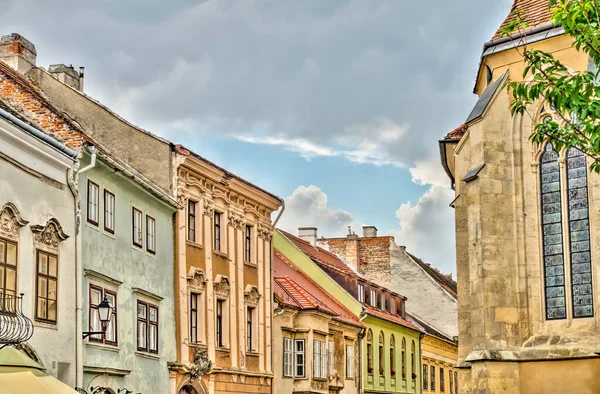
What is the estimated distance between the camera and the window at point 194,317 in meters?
30.6

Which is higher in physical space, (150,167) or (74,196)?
(150,167)

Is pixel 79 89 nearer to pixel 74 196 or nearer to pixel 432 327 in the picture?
pixel 74 196

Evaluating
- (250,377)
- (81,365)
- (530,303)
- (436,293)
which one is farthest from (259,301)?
(436,293)

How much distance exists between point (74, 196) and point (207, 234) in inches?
366

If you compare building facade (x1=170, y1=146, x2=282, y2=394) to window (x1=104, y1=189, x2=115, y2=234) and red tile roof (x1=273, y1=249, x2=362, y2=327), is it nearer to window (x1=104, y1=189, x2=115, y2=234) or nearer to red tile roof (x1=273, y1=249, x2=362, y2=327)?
red tile roof (x1=273, y1=249, x2=362, y2=327)

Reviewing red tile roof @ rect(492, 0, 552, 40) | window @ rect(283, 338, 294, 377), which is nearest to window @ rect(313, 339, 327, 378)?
window @ rect(283, 338, 294, 377)

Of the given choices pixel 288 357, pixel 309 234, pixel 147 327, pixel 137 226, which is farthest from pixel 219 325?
pixel 309 234

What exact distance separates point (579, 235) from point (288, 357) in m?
15.1

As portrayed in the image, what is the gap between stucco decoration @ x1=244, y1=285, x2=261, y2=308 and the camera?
3462cm

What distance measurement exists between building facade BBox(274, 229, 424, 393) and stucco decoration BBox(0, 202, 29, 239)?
2619cm

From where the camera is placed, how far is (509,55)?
93.7 ft

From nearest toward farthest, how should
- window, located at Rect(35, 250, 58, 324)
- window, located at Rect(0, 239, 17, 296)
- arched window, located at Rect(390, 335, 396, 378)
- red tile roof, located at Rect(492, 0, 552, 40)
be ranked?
1. window, located at Rect(0, 239, 17, 296)
2. window, located at Rect(35, 250, 58, 324)
3. red tile roof, located at Rect(492, 0, 552, 40)
4. arched window, located at Rect(390, 335, 396, 378)

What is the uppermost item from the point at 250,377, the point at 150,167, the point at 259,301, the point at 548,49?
the point at 548,49

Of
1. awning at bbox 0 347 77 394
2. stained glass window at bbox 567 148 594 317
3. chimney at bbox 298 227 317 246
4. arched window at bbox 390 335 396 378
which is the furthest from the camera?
chimney at bbox 298 227 317 246
